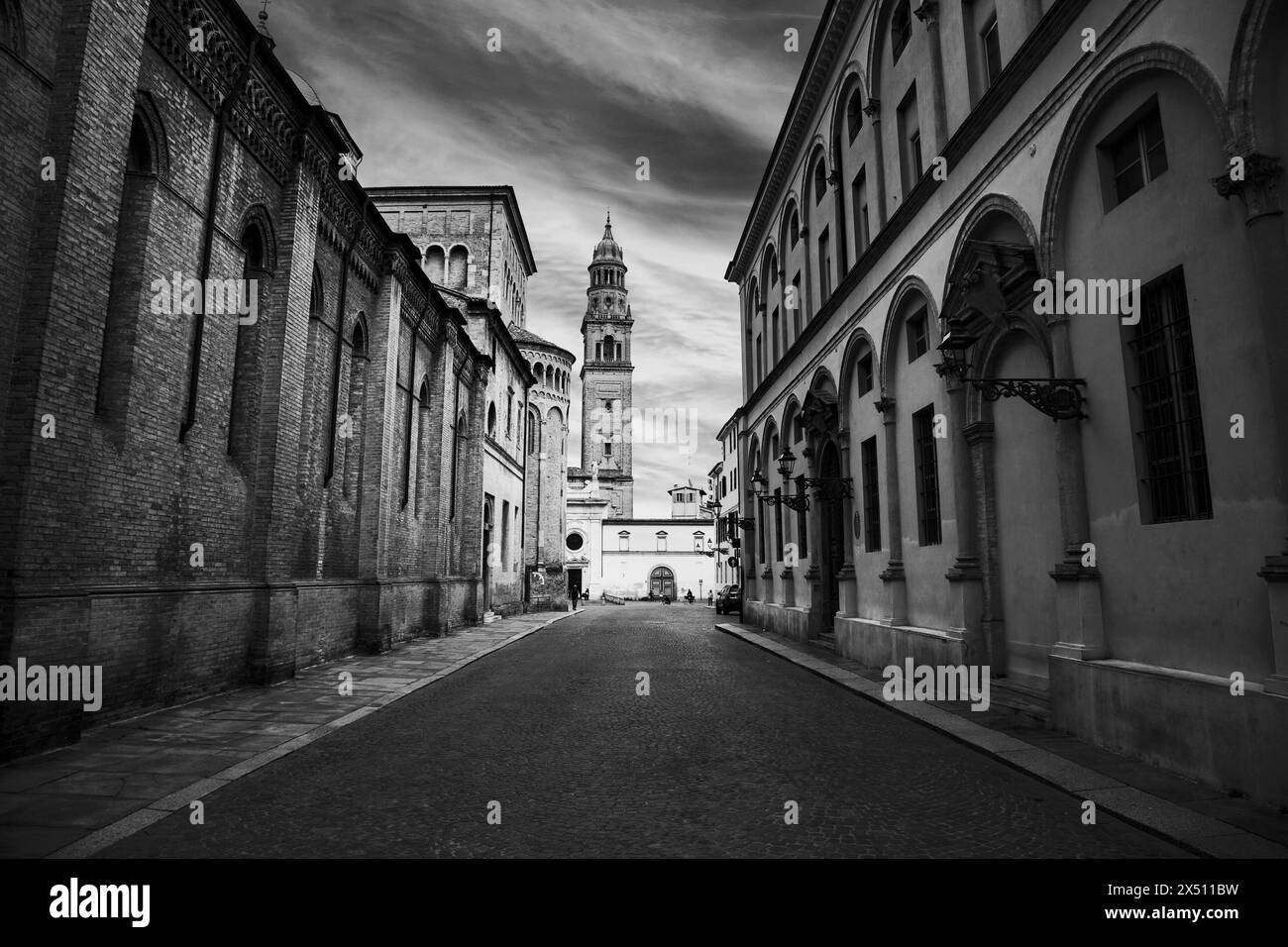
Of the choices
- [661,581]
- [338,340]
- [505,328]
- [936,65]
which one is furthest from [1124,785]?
[661,581]

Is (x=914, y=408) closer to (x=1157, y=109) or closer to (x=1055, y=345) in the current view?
(x=1055, y=345)

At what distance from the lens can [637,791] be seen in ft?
18.8

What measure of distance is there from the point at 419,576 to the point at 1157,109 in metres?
18.3

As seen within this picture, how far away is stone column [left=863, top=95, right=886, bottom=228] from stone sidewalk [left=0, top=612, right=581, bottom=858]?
38.3ft

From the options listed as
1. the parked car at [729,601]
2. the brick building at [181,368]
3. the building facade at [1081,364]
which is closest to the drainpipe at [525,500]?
the parked car at [729,601]

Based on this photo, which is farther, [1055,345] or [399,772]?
[1055,345]

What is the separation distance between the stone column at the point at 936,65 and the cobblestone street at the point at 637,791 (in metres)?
8.67

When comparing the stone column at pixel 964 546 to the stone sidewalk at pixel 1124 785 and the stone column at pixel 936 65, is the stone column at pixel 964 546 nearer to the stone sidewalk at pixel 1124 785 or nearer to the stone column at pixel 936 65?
the stone sidewalk at pixel 1124 785

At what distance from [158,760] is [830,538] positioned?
14.7 m

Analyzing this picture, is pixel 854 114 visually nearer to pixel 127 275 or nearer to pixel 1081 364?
pixel 1081 364

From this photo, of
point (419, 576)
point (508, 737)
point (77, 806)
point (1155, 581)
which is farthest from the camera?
point (419, 576)

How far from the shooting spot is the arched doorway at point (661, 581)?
67.9 m

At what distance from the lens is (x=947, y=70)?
11.6 metres
